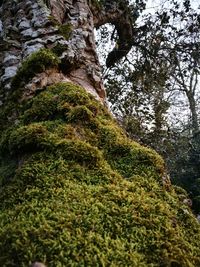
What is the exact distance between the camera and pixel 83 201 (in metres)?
1.44

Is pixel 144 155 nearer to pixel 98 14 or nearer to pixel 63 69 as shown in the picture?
pixel 63 69

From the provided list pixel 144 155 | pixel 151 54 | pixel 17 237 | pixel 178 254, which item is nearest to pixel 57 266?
pixel 17 237

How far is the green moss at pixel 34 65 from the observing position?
2.80 meters

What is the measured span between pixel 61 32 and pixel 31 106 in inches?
47.8

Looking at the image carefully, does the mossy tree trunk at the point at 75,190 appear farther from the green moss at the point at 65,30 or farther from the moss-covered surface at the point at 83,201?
the green moss at the point at 65,30

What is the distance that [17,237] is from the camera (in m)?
1.17

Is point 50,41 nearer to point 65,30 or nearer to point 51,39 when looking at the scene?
point 51,39

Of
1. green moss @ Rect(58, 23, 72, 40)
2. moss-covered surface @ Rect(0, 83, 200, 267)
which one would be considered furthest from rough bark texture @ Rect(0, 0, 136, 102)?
moss-covered surface @ Rect(0, 83, 200, 267)

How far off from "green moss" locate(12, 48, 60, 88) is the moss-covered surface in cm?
61

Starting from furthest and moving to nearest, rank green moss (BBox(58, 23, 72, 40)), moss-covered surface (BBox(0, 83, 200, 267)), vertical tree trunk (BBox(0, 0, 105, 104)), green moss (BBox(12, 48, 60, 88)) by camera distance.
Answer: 1. green moss (BBox(58, 23, 72, 40))
2. vertical tree trunk (BBox(0, 0, 105, 104))
3. green moss (BBox(12, 48, 60, 88))
4. moss-covered surface (BBox(0, 83, 200, 267))

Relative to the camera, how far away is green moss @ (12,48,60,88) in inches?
110

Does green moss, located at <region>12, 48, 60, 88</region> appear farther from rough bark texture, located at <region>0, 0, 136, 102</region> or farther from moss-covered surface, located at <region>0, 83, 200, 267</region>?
moss-covered surface, located at <region>0, 83, 200, 267</region>

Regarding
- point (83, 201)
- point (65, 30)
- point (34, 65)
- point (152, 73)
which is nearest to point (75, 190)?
point (83, 201)

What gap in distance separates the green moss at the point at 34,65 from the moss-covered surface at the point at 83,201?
0.61 meters
